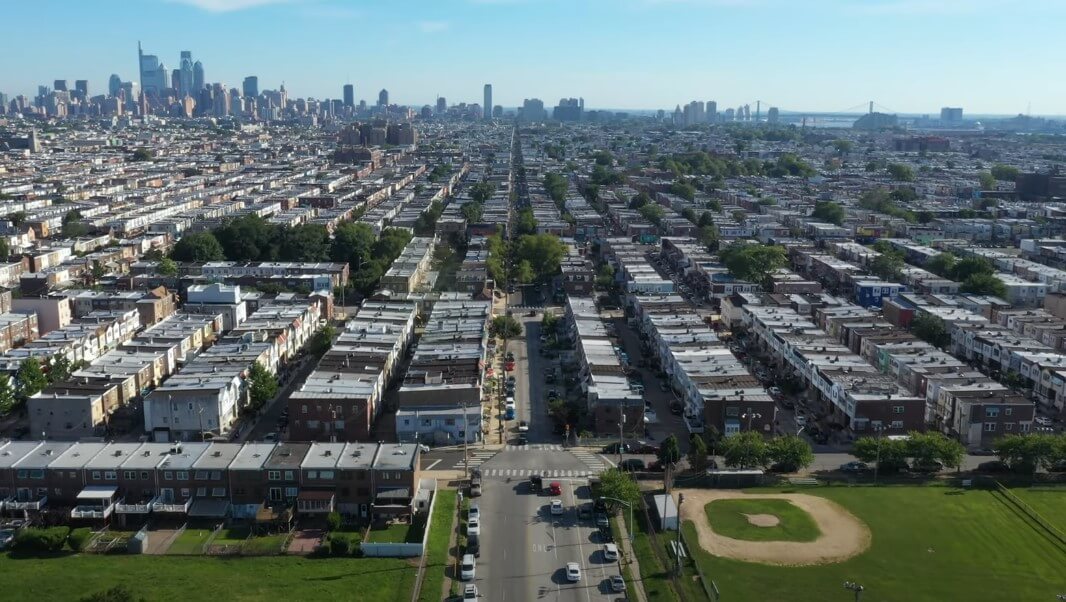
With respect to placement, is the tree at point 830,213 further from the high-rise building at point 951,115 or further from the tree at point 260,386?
the high-rise building at point 951,115

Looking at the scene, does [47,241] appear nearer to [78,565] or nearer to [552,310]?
[552,310]

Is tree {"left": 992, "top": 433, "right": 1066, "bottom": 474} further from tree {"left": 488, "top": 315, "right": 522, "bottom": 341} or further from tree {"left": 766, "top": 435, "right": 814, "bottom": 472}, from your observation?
tree {"left": 488, "top": 315, "right": 522, "bottom": 341}

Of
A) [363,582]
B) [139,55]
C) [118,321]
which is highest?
[139,55]

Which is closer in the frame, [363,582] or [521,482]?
[363,582]

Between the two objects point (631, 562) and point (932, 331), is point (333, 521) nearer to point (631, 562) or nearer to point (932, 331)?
point (631, 562)

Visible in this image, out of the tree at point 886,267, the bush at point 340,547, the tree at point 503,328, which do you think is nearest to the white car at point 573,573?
the bush at point 340,547

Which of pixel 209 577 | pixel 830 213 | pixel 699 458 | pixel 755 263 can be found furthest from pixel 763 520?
pixel 830 213

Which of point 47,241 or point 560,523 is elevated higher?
point 47,241

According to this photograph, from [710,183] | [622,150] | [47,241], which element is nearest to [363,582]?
[47,241]
